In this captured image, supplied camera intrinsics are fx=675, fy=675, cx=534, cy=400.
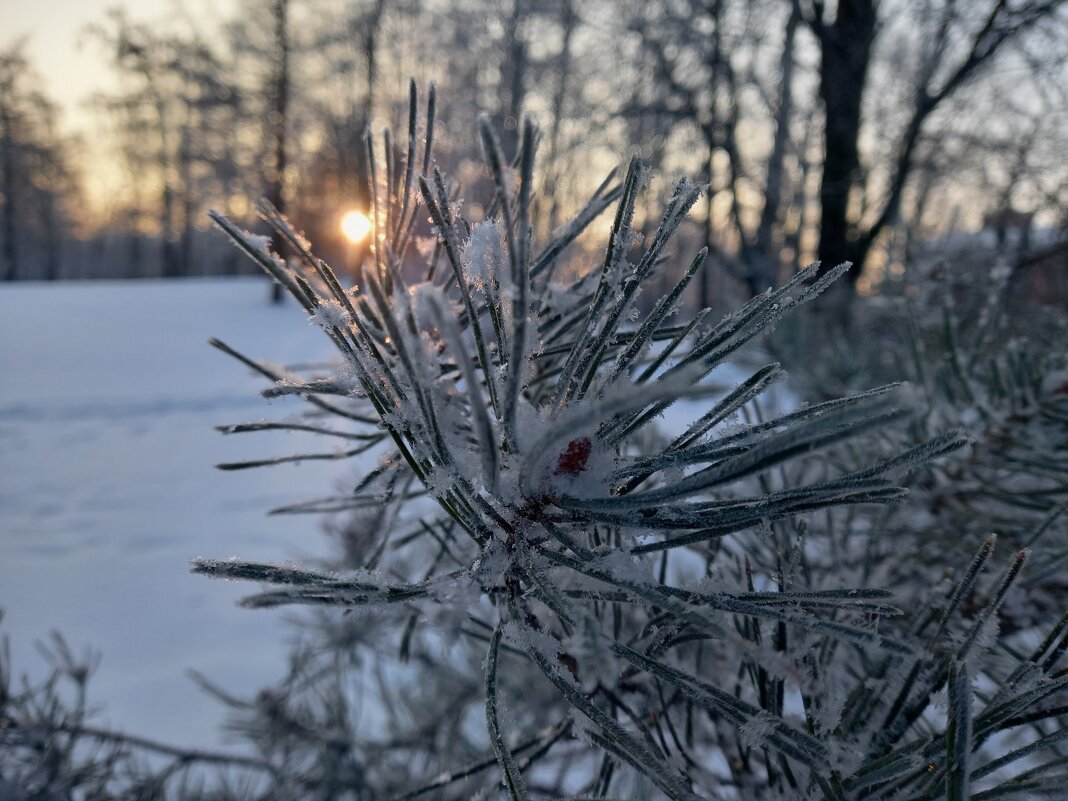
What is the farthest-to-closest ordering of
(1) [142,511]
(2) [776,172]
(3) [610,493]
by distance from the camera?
(2) [776,172]
(1) [142,511]
(3) [610,493]

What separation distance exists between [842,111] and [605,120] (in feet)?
3.54

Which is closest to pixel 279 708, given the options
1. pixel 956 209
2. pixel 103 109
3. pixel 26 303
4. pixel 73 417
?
pixel 956 209

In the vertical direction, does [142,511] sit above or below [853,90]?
below

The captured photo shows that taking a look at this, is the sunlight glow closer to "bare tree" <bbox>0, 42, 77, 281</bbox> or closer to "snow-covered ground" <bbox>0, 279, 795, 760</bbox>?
"snow-covered ground" <bbox>0, 279, 795, 760</bbox>

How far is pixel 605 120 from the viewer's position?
2.76m

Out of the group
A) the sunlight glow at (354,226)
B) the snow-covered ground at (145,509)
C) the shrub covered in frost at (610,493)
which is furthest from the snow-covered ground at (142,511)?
the shrub covered in frost at (610,493)

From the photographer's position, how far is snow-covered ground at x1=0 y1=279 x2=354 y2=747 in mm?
1697

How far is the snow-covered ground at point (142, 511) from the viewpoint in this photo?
1.70 m

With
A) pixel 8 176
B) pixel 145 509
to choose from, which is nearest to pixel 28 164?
pixel 8 176

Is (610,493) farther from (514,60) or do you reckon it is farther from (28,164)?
(28,164)

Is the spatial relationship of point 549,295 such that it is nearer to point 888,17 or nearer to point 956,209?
point 956,209

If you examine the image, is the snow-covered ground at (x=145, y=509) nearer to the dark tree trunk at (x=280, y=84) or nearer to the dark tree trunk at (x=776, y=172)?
the dark tree trunk at (x=776, y=172)

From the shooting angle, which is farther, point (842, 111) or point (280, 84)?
point (280, 84)

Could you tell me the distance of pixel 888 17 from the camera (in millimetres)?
1975
